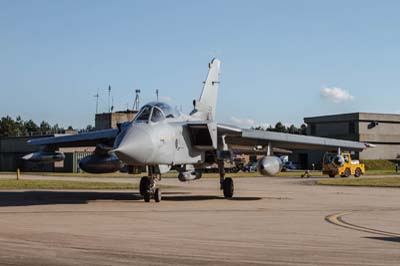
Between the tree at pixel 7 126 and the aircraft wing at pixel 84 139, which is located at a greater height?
the tree at pixel 7 126

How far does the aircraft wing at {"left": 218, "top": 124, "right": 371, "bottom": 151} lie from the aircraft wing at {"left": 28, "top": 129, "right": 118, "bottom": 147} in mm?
4359

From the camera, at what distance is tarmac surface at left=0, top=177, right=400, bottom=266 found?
955 cm

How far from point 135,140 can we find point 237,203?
4719mm

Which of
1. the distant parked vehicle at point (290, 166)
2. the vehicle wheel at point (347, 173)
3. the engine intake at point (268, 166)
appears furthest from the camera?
the distant parked vehicle at point (290, 166)

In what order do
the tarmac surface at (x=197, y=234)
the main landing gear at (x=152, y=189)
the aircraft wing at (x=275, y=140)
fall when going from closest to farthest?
1. the tarmac surface at (x=197, y=234)
2. the main landing gear at (x=152, y=189)
3. the aircraft wing at (x=275, y=140)

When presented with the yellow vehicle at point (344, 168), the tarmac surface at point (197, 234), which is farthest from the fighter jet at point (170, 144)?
the yellow vehicle at point (344, 168)

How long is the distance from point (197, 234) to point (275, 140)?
1254 centimetres

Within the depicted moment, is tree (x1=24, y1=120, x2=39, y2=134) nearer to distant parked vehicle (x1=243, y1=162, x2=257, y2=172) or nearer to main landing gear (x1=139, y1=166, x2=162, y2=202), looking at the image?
distant parked vehicle (x1=243, y1=162, x2=257, y2=172)

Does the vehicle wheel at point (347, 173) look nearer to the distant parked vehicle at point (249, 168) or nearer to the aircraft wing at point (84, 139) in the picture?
the distant parked vehicle at point (249, 168)

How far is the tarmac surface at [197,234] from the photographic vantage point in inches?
376

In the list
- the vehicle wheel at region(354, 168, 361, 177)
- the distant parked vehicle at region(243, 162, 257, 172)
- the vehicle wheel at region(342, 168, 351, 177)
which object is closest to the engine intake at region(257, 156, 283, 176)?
the vehicle wheel at region(342, 168, 351, 177)

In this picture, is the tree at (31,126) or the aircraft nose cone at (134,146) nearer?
the aircraft nose cone at (134,146)

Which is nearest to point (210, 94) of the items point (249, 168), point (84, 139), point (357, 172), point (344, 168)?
point (84, 139)

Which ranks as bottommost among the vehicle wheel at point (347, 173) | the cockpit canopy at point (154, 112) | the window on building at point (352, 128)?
A: the vehicle wheel at point (347, 173)
